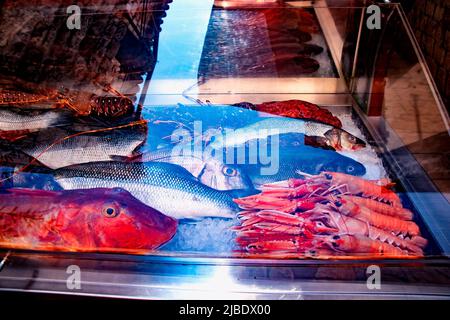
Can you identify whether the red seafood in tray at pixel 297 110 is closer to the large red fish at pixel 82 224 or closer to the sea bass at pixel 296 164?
the sea bass at pixel 296 164

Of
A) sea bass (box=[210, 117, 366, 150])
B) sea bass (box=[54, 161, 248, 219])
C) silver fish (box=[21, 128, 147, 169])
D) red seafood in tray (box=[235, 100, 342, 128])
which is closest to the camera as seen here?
sea bass (box=[54, 161, 248, 219])

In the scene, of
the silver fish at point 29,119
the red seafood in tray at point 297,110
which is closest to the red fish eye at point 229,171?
the red seafood in tray at point 297,110

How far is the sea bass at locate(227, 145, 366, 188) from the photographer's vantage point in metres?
1.39

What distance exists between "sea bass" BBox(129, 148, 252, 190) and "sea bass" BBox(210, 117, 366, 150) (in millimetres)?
129

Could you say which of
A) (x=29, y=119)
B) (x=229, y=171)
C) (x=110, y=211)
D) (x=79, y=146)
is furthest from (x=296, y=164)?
(x=29, y=119)

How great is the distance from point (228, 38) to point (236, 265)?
5.89ft

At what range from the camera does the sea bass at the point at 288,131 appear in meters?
1.58

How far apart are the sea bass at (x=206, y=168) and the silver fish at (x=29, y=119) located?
48 cm

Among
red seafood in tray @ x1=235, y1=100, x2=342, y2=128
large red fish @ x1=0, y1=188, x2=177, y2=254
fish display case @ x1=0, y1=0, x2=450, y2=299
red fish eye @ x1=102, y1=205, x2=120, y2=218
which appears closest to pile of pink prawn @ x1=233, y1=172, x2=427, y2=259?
fish display case @ x1=0, y1=0, x2=450, y2=299

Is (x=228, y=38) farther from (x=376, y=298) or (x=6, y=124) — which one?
(x=376, y=298)

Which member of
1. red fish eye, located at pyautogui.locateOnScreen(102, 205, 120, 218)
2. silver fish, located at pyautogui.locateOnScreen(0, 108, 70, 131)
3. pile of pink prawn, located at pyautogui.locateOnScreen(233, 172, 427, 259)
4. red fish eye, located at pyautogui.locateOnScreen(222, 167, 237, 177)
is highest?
silver fish, located at pyautogui.locateOnScreen(0, 108, 70, 131)

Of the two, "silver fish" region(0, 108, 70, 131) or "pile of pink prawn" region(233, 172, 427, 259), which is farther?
"silver fish" region(0, 108, 70, 131)

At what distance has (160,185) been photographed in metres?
1.31

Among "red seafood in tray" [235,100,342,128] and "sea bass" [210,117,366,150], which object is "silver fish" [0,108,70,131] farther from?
"red seafood in tray" [235,100,342,128]
